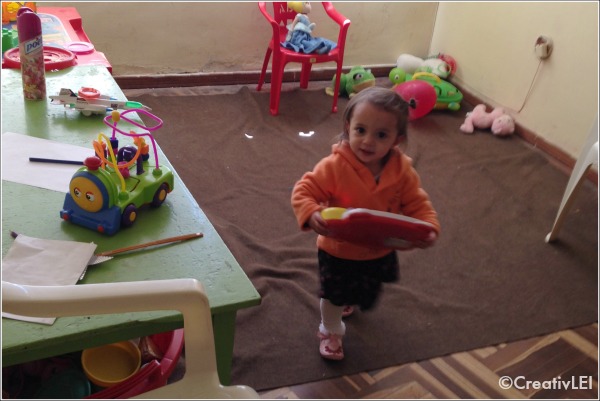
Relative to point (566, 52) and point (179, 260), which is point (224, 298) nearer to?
point (179, 260)

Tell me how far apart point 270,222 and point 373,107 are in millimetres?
973

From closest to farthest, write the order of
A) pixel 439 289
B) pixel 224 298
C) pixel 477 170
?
pixel 224 298, pixel 439 289, pixel 477 170

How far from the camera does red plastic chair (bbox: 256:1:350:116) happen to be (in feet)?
9.29

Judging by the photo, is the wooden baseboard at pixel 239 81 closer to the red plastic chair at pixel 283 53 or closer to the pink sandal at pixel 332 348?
the red plastic chair at pixel 283 53

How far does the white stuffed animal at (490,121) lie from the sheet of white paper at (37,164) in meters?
2.19

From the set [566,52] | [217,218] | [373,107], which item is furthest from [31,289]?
[566,52]

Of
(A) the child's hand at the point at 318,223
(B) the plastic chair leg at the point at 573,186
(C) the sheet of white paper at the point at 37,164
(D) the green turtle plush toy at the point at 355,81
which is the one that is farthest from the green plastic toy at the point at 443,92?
Result: (C) the sheet of white paper at the point at 37,164

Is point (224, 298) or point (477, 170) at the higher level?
point (224, 298)

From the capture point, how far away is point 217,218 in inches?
83.0

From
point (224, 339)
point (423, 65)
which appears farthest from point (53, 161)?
point (423, 65)

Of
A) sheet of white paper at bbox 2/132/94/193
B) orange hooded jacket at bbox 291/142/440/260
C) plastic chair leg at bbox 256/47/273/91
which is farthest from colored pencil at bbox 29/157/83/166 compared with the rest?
plastic chair leg at bbox 256/47/273/91

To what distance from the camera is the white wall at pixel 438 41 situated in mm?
2740

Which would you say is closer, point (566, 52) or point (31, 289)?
point (31, 289)

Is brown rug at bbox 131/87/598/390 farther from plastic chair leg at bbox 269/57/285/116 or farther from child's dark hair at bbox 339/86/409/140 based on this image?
child's dark hair at bbox 339/86/409/140
